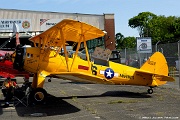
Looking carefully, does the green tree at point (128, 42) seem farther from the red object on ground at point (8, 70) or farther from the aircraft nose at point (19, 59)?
the aircraft nose at point (19, 59)

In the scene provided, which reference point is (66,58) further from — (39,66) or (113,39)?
(113,39)

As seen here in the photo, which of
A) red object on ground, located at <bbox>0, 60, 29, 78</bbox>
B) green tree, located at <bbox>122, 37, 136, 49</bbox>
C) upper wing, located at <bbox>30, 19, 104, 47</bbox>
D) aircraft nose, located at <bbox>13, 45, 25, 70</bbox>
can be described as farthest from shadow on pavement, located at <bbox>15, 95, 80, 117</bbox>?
green tree, located at <bbox>122, 37, 136, 49</bbox>

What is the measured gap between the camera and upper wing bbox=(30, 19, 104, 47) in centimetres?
1019

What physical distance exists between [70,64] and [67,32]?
1.29 meters

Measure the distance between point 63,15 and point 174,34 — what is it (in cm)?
3069

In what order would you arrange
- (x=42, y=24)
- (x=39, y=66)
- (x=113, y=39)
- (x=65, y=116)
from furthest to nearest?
1. (x=113, y=39)
2. (x=42, y=24)
3. (x=39, y=66)
4. (x=65, y=116)

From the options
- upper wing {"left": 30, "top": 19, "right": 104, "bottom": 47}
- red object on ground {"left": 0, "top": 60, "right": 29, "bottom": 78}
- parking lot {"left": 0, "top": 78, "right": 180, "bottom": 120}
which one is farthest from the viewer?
red object on ground {"left": 0, "top": 60, "right": 29, "bottom": 78}

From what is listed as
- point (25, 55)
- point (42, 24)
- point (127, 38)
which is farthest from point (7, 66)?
point (127, 38)

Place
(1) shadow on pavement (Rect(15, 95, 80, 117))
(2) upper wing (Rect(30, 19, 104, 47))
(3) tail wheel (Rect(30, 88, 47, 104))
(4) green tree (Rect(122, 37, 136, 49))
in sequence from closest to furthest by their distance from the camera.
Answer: (1) shadow on pavement (Rect(15, 95, 80, 117)), (2) upper wing (Rect(30, 19, 104, 47)), (3) tail wheel (Rect(30, 88, 47, 104)), (4) green tree (Rect(122, 37, 136, 49))

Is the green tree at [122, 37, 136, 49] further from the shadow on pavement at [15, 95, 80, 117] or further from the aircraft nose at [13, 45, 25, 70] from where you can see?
the shadow on pavement at [15, 95, 80, 117]

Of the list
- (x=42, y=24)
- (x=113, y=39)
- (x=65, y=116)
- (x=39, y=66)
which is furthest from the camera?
Result: (x=113, y=39)

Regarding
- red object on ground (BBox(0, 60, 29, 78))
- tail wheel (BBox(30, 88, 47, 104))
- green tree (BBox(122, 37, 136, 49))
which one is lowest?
tail wheel (BBox(30, 88, 47, 104))

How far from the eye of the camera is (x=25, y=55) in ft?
37.1

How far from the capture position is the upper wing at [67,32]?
1019cm
